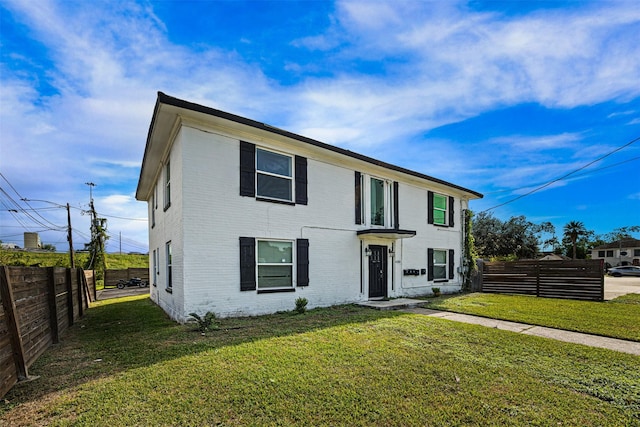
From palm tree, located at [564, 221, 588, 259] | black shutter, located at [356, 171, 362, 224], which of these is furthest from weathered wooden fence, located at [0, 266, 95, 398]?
palm tree, located at [564, 221, 588, 259]

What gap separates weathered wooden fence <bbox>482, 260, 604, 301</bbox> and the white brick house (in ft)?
14.5

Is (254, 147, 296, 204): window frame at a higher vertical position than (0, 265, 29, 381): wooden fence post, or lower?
higher

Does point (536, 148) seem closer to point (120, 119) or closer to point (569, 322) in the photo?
point (569, 322)

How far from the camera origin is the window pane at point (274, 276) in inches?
328

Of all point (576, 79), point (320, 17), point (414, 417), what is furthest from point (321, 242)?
point (576, 79)

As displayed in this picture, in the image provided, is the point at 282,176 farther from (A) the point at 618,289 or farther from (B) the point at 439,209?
(A) the point at 618,289

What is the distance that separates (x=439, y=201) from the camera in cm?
1428

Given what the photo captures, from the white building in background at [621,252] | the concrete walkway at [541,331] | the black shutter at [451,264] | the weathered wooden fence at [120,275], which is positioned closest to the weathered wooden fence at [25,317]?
the concrete walkway at [541,331]

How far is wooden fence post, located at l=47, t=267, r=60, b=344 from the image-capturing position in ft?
18.7

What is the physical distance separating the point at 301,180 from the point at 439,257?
27.0ft

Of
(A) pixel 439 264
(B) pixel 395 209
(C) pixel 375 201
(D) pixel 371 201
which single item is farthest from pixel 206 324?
(A) pixel 439 264

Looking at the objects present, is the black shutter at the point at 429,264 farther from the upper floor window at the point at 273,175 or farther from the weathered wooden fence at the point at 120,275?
the weathered wooden fence at the point at 120,275

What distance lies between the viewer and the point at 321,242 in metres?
9.59

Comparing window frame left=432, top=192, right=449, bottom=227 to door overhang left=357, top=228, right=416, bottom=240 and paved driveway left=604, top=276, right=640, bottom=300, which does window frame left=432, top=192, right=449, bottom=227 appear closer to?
door overhang left=357, top=228, right=416, bottom=240
